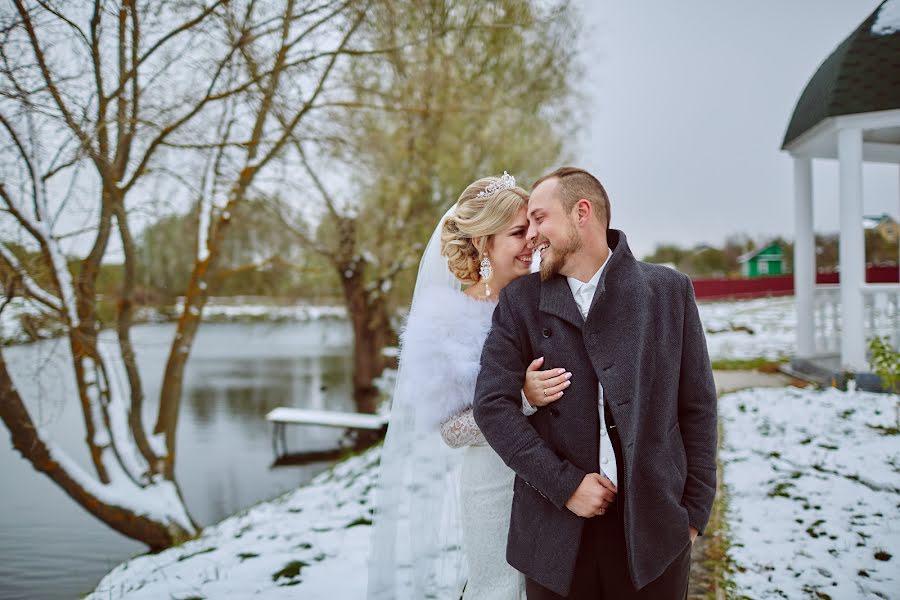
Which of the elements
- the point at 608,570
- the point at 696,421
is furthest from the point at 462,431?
the point at 696,421

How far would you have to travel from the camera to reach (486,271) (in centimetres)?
231

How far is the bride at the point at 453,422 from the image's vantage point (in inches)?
81.5

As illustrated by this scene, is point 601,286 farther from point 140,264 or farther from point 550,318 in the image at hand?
point 140,264

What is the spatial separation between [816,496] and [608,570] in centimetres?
289

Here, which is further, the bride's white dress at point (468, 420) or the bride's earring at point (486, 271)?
the bride's earring at point (486, 271)

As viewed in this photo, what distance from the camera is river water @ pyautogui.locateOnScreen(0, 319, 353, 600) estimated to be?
546 centimetres

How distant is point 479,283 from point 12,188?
4363mm

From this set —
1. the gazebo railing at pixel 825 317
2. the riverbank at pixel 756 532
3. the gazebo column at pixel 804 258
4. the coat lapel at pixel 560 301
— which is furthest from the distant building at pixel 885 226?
the coat lapel at pixel 560 301

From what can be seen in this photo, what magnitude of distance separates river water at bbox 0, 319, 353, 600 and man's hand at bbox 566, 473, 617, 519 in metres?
4.53

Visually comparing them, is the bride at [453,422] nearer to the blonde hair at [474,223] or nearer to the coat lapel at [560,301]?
the blonde hair at [474,223]

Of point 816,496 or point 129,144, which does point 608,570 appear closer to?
point 816,496

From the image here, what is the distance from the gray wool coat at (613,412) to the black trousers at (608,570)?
0.21 feet

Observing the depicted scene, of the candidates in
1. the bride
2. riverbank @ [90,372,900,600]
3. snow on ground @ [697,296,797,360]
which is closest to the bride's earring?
the bride

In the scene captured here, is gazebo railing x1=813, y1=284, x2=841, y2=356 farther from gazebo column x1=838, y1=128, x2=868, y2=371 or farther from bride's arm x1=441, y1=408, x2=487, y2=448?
bride's arm x1=441, y1=408, x2=487, y2=448
